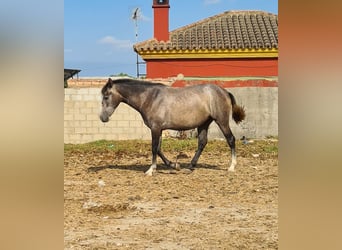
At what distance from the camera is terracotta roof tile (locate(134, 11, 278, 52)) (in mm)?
10469

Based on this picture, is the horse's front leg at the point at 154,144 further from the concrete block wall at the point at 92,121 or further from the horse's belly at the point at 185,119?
the concrete block wall at the point at 92,121

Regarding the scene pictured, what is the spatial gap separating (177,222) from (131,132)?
5.58m

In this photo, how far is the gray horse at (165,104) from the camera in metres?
5.50

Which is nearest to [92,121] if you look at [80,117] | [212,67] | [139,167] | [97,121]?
[97,121]

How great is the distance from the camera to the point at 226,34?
11367 millimetres

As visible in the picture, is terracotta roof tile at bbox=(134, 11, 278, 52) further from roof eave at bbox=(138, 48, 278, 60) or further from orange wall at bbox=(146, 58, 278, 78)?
orange wall at bbox=(146, 58, 278, 78)

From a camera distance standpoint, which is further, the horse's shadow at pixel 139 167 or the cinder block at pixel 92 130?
the cinder block at pixel 92 130

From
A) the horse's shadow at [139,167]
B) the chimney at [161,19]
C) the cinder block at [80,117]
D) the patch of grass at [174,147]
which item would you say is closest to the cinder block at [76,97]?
the cinder block at [80,117]

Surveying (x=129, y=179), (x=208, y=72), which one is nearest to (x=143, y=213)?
(x=129, y=179)

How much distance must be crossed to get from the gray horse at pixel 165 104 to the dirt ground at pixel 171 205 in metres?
0.60

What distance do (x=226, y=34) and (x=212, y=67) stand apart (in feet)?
4.66

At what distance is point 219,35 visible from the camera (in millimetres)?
11336
